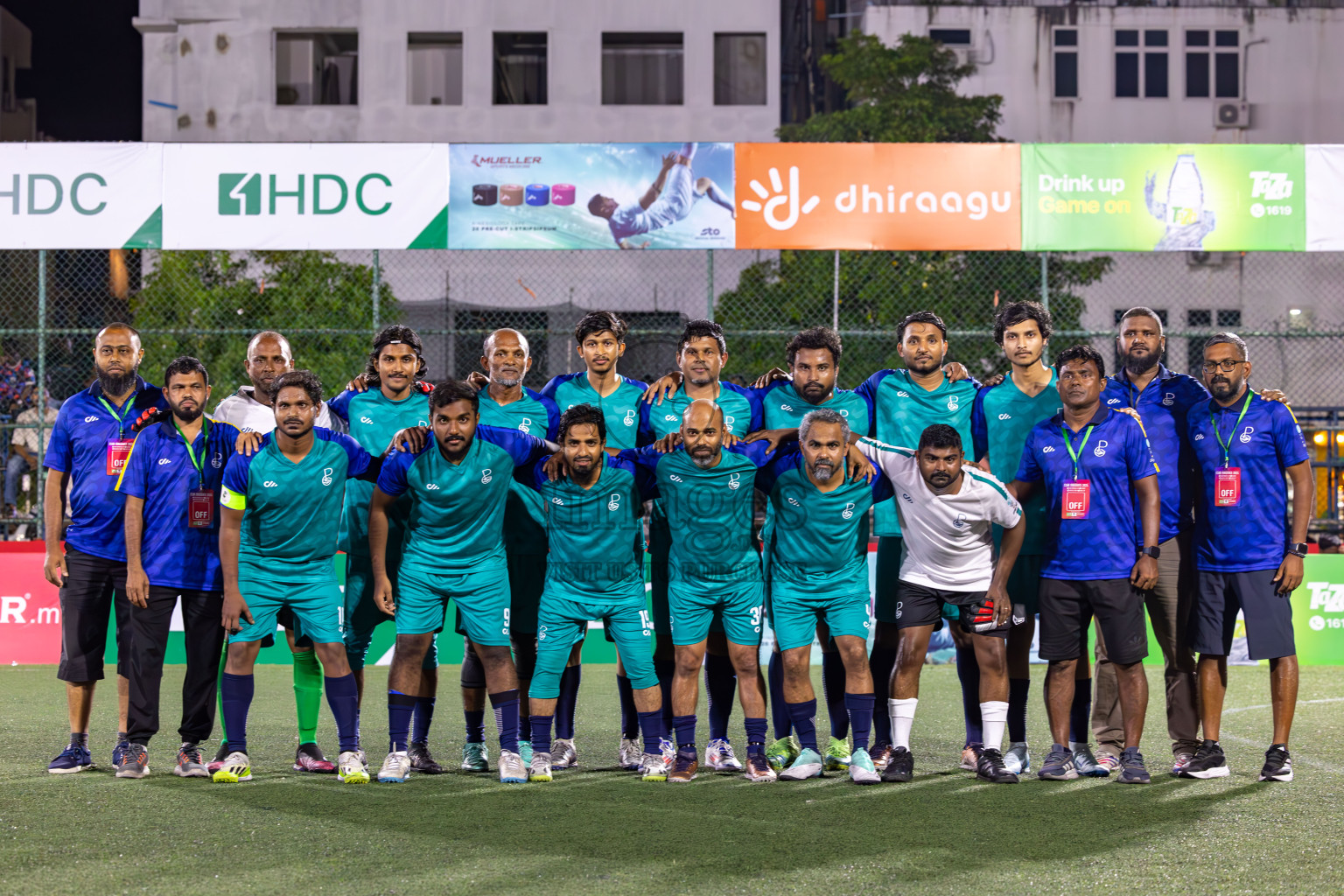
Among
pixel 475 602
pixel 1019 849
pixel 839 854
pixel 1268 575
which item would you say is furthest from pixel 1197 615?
pixel 475 602

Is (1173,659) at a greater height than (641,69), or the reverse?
(641,69)

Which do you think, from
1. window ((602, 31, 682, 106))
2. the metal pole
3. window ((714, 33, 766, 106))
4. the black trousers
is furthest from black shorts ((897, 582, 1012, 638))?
window ((602, 31, 682, 106))

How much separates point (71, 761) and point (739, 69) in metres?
25.6

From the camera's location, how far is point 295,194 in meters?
11.4

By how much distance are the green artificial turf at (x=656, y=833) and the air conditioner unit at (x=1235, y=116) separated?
27852 millimetres

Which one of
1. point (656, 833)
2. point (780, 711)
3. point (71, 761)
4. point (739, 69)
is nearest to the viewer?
point (656, 833)

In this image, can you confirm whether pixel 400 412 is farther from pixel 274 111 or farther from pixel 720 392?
pixel 274 111

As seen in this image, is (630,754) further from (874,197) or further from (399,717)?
(874,197)

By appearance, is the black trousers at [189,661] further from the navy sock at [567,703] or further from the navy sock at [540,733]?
the navy sock at [567,703]

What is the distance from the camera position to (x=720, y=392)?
6754 mm

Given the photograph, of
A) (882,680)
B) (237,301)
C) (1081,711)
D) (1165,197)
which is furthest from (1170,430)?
(237,301)

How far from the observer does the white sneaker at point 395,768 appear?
614 cm

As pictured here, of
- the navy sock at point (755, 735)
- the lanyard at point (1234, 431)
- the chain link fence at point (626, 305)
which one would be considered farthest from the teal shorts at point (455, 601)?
the chain link fence at point (626, 305)

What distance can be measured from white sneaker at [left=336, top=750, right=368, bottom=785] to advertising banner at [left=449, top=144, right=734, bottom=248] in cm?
618
